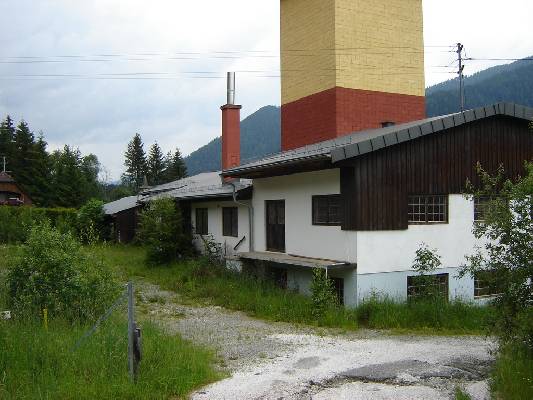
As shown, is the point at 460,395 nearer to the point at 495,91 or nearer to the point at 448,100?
the point at 448,100

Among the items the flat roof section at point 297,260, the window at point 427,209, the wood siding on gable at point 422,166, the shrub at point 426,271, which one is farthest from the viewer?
the window at point 427,209

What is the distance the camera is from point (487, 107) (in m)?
12.4

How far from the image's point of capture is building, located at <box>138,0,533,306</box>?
11.6m

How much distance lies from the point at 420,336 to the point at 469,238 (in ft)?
13.8

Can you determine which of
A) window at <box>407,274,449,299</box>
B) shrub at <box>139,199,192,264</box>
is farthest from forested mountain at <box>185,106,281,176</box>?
window at <box>407,274,449,299</box>

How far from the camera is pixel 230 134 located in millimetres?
22438

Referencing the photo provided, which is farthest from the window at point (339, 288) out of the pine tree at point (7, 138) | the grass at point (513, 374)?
the pine tree at point (7, 138)

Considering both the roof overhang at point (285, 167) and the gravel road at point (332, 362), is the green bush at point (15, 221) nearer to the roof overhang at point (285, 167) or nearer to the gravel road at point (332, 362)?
the roof overhang at point (285, 167)

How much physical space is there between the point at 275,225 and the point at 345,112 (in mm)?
5511

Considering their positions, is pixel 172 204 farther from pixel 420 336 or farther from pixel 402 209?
pixel 420 336

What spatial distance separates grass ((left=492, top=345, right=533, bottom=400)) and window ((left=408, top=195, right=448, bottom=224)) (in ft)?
18.8

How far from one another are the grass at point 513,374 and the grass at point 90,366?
3.49 meters

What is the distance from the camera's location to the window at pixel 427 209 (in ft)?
40.0

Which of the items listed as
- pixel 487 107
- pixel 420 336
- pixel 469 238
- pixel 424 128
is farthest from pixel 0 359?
pixel 487 107
